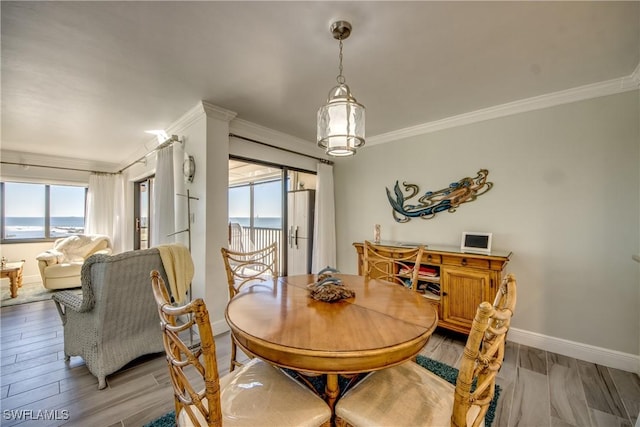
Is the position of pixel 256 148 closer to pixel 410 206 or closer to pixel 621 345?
pixel 410 206

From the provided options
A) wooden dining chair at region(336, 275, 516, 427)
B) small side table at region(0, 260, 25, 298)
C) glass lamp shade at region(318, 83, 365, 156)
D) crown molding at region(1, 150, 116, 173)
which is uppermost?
crown molding at region(1, 150, 116, 173)

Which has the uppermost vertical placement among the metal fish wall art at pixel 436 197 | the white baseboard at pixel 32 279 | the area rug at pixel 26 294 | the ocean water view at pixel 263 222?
the metal fish wall art at pixel 436 197

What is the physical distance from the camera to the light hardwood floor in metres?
1.64

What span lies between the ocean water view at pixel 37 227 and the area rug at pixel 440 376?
5848 mm

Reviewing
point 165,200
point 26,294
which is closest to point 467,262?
point 165,200

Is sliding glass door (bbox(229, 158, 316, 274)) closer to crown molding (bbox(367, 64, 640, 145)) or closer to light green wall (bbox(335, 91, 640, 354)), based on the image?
light green wall (bbox(335, 91, 640, 354))

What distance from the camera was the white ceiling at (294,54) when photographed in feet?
4.88

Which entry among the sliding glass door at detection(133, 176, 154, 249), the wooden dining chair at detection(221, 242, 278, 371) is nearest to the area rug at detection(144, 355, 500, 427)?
the wooden dining chair at detection(221, 242, 278, 371)

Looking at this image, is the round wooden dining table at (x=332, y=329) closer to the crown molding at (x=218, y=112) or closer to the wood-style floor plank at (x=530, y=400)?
the wood-style floor plank at (x=530, y=400)

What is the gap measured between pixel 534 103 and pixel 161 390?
417 centimetres

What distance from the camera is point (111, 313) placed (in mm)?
1986

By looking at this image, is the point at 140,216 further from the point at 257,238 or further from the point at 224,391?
the point at 224,391

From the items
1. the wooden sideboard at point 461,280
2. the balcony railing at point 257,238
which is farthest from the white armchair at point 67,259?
the wooden sideboard at point 461,280

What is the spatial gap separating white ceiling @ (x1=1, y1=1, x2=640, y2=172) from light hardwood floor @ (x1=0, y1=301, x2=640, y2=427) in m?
2.47
